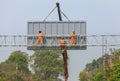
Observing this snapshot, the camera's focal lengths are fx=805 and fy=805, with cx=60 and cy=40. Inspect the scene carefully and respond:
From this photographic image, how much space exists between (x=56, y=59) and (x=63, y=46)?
12399 cm

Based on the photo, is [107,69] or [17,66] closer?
[107,69]

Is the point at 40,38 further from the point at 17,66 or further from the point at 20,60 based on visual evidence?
the point at 20,60

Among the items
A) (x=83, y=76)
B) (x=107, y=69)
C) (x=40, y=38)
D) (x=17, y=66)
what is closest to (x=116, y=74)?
(x=107, y=69)

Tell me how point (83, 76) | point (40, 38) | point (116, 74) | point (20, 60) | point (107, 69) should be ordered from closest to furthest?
point (40, 38) < point (116, 74) < point (107, 69) < point (20, 60) < point (83, 76)

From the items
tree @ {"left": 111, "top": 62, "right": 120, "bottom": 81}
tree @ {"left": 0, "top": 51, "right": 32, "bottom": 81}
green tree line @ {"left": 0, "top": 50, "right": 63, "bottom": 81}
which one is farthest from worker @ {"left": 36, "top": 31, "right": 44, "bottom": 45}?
green tree line @ {"left": 0, "top": 50, "right": 63, "bottom": 81}

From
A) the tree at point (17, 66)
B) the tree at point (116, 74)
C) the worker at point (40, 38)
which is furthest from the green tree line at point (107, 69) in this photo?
the worker at point (40, 38)

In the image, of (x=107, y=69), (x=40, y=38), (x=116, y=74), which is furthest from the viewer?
(x=107, y=69)

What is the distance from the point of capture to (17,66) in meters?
146

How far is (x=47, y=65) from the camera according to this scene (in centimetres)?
16138

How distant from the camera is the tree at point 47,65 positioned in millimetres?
160625

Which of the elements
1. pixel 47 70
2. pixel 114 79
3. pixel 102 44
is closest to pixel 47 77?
pixel 47 70

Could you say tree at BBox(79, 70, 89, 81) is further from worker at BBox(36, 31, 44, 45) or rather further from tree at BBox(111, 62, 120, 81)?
worker at BBox(36, 31, 44, 45)

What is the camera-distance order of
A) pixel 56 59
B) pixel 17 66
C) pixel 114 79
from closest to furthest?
pixel 114 79, pixel 17 66, pixel 56 59

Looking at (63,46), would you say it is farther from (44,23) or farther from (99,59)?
(99,59)
